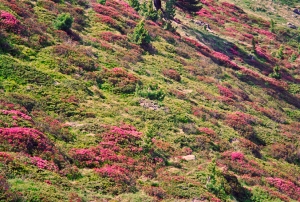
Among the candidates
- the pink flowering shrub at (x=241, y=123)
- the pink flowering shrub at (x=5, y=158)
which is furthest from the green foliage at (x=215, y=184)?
the pink flowering shrub at (x=5, y=158)

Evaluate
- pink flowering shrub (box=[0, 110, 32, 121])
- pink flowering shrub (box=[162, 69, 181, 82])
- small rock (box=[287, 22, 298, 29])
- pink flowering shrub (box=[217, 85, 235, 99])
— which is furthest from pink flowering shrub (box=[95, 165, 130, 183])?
small rock (box=[287, 22, 298, 29])

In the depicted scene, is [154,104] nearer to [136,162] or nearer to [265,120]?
[136,162]

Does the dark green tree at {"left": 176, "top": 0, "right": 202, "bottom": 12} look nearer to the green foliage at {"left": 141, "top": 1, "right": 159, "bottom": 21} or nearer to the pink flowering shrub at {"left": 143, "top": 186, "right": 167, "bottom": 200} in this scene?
the green foliage at {"left": 141, "top": 1, "right": 159, "bottom": 21}

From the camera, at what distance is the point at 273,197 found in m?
21.8

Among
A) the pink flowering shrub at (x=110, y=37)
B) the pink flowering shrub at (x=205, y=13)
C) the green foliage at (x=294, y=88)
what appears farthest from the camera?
the pink flowering shrub at (x=205, y=13)

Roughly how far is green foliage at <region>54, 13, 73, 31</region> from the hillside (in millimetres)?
113

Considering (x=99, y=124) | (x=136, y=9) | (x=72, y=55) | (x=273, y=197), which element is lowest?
(x=273, y=197)

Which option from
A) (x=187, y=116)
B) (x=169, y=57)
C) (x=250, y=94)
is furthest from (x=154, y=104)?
(x=250, y=94)

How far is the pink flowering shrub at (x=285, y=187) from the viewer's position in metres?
23.5

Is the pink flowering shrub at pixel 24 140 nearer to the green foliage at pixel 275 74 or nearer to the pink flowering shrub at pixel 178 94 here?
the pink flowering shrub at pixel 178 94

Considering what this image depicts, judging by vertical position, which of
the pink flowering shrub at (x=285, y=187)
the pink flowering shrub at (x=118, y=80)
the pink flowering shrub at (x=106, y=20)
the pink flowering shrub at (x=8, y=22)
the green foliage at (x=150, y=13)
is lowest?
the pink flowering shrub at (x=285, y=187)

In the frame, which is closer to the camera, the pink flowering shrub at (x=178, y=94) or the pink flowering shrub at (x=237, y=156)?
the pink flowering shrub at (x=237, y=156)

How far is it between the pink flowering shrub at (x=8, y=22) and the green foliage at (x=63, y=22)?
4.51 metres

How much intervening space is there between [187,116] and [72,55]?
37.9 ft
